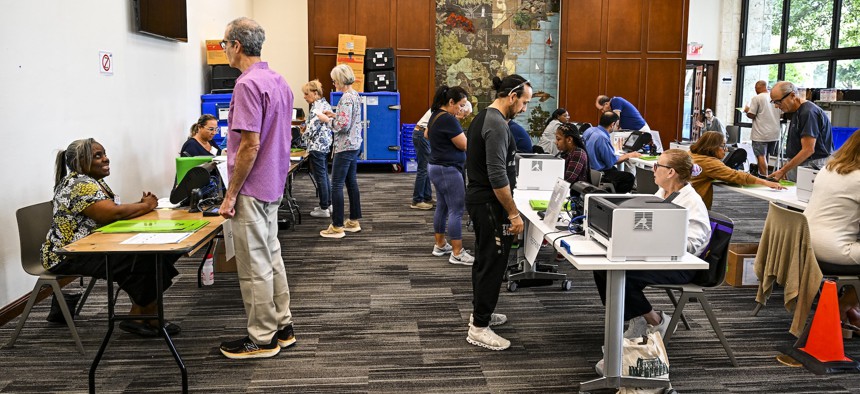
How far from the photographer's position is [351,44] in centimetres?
1143

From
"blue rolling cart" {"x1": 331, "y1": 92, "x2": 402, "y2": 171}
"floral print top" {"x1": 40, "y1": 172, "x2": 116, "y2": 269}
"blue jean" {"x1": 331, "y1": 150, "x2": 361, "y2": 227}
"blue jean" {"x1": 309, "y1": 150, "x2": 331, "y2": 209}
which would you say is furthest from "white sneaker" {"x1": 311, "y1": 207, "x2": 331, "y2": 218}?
"floral print top" {"x1": 40, "y1": 172, "x2": 116, "y2": 269}

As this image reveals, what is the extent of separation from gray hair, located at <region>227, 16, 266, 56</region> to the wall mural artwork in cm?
913

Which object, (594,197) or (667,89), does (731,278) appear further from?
(667,89)

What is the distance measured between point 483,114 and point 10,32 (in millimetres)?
2941

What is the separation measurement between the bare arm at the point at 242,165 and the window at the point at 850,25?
37.3ft

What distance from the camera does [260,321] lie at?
370cm

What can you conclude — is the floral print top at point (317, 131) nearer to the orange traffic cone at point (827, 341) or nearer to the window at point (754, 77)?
the orange traffic cone at point (827, 341)

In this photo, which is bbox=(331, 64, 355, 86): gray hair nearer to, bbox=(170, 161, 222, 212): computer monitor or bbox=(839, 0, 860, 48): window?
bbox=(170, 161, 222, 212): computer monitor

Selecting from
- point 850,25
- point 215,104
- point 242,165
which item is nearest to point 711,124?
point 850,25

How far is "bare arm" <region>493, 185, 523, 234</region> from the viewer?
359cm

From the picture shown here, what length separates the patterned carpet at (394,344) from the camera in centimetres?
344

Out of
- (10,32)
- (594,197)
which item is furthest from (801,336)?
(10,32)

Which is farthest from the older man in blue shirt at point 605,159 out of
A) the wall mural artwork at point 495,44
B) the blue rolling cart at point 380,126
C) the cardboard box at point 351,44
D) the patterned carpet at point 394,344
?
the wall mural artwork at point 495,44

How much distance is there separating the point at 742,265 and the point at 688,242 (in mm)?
1842
